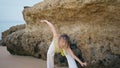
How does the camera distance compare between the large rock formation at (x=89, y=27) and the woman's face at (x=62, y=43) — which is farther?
the large rock formation at (x=89, y=27)

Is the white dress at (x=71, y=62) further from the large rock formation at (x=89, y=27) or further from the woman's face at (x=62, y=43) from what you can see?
the large rock formation at (x=89, y=27)

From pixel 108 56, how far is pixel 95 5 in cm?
150

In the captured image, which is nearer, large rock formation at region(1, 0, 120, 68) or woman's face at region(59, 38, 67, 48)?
woman's face at region(59, 38, 67, 48)

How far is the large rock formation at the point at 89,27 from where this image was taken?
A: 25.8 feet

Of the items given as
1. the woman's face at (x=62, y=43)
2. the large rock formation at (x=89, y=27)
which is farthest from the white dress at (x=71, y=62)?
the large rock formation at (x=89, y=27)

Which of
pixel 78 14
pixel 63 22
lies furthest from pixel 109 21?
pixel 63 22

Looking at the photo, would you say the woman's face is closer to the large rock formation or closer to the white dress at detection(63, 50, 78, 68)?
the white dress at detection(63, 50, 78, 68)

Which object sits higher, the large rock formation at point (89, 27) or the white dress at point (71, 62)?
the large rock formation at point (89, 27)

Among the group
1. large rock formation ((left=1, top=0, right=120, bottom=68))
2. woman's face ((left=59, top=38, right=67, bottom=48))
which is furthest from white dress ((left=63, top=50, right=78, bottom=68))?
large rock formation ((left=1, top=0, right=120, bottom=68))

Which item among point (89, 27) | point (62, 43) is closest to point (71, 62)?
point (62, 43)

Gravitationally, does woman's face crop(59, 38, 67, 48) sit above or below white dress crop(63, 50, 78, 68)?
above

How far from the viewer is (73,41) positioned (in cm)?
882

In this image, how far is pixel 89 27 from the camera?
8.42 metres

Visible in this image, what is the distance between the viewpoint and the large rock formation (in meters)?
7.87
